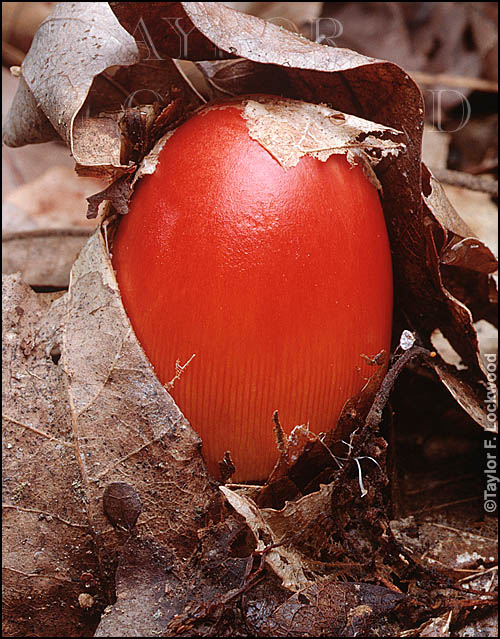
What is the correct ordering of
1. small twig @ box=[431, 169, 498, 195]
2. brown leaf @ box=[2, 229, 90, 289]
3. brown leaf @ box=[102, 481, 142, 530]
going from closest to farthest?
brown leaf @ box=[102, 481, 142, 530] → brown leaf @ box=[2, 229, 90, 289] → small twig @ box=[431, 169, 498, 195]

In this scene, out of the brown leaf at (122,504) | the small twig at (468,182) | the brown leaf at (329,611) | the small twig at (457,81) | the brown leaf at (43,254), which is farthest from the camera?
the small twig at (457,81)

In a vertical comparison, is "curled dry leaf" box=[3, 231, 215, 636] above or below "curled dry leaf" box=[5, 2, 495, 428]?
below

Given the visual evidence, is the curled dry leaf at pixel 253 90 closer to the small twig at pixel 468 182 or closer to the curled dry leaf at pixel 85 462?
the curled dry leaf at pixel 85 462

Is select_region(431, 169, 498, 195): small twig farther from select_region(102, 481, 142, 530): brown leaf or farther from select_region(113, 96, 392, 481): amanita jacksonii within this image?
select_region(102, 481, 142, 530): brown leaf

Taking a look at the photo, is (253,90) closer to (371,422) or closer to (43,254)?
(371,422)

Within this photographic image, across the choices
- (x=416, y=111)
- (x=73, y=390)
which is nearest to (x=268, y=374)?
(x=73, y=390)

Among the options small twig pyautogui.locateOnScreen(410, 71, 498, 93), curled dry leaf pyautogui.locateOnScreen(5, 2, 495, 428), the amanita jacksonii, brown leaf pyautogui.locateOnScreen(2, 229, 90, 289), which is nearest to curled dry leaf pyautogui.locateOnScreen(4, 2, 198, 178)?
curled dry leaf pyautogui.locateOnScreen(5, 2, 495, 428)

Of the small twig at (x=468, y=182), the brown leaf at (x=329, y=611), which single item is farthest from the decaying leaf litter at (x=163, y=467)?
the small twig at (x=468, y=182)

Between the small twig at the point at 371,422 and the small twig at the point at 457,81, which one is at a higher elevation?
the small twig at the point at 457,81
